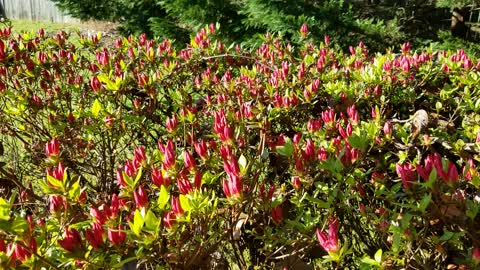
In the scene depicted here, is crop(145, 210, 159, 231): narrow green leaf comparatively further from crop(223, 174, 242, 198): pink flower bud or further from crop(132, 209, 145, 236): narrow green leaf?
crop(223, 174, 242, 198): pink flower bud

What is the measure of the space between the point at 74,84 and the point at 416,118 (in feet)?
5.82

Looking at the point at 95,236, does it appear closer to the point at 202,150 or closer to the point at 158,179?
the point at 158,179

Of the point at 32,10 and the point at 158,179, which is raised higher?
the point at 158,179

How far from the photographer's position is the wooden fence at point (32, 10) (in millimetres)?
21812

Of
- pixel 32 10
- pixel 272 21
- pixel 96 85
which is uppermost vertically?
pixel 96 85

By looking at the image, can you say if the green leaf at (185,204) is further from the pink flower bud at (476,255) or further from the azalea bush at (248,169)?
the pink flower bud at (476,255)

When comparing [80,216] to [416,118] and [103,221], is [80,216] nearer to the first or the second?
[103,221]

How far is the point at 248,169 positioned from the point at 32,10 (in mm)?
24112

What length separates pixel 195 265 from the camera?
4.35 ft

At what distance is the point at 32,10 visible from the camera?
23.0 metres

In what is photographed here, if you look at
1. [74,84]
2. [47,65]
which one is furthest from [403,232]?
[47,65]

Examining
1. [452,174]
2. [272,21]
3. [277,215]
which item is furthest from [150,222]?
[272,21]

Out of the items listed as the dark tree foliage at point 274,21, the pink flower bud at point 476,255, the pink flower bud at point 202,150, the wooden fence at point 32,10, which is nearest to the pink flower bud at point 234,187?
the pink flower bud at point 202,150

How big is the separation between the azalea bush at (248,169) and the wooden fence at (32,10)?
1959 centimetres
